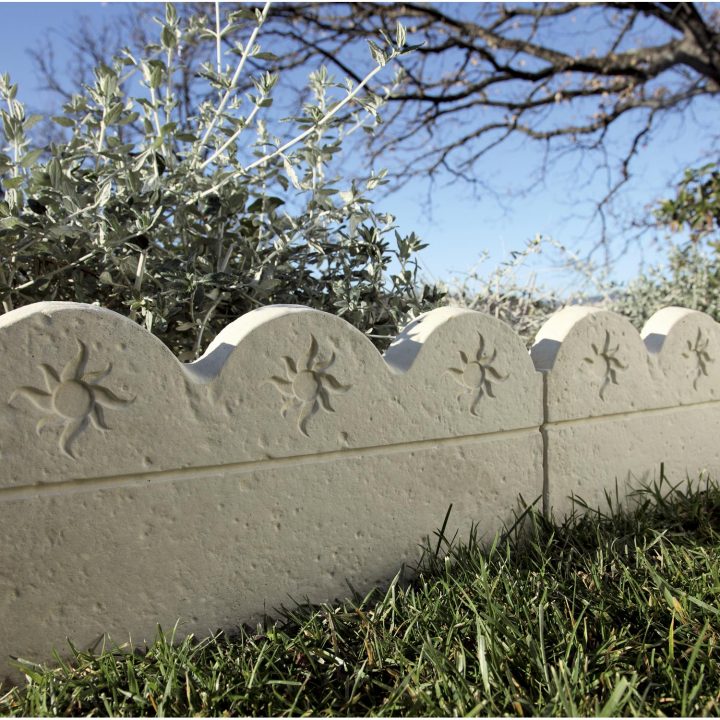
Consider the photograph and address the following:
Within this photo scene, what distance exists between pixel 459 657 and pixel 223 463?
76 cm

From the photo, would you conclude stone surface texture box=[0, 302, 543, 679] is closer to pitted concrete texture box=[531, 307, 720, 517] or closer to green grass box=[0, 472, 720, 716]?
green grass box=[0, 472, 720, 716]

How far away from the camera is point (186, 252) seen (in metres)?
2.61

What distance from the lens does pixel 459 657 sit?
1.57m

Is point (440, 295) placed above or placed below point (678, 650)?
above

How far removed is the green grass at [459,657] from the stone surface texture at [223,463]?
0.13 meters

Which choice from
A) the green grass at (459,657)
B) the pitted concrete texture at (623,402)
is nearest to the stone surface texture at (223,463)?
the green grass at (459,657)

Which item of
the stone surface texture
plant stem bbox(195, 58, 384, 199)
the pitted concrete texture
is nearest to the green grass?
the stone surface texture

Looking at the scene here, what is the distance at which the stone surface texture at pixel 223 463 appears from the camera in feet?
5.44

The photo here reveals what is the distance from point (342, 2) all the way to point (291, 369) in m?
7.33

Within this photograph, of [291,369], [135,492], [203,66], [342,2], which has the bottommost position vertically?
[135,492]

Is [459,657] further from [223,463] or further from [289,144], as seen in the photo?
[289,144]

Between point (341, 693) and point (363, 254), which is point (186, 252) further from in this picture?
point (341, 693)

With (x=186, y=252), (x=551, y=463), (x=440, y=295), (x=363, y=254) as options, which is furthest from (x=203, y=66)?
(x=551, y=463)

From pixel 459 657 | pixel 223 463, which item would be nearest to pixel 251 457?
pixel 223 463
